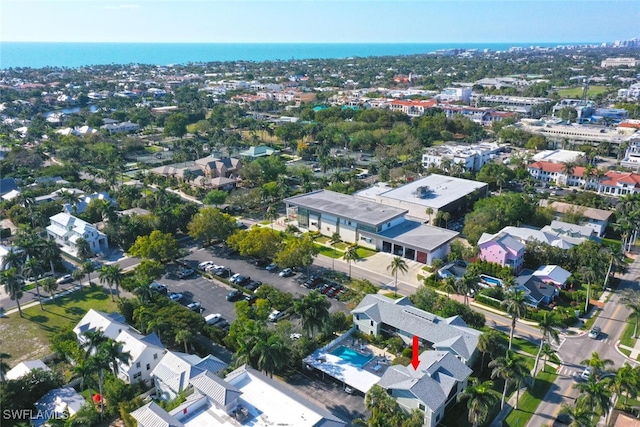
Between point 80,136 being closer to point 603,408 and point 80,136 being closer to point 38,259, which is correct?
point 38,259

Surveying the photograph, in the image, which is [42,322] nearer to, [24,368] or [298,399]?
[24,368]

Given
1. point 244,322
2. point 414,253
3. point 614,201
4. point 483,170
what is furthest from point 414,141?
point 244,322

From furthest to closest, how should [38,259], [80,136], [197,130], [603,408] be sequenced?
[197,130] < [80,136] < [38,259] < [603,408]

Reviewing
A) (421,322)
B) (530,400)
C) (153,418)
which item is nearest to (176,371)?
(153,418)

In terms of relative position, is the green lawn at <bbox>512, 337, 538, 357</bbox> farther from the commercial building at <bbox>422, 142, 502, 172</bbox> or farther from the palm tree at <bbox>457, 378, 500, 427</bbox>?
the commercial building at <bbox>422, 142, 502, 172</bbox>

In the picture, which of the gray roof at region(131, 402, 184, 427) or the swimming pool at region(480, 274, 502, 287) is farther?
the swimming pool at region(480, 274, 502, 287)

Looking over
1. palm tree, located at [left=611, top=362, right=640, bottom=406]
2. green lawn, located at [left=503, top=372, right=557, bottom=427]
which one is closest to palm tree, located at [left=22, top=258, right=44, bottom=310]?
green lawn, located at [left=503, top=372, right=557, bottom=427]

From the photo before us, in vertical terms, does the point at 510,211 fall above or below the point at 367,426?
above
